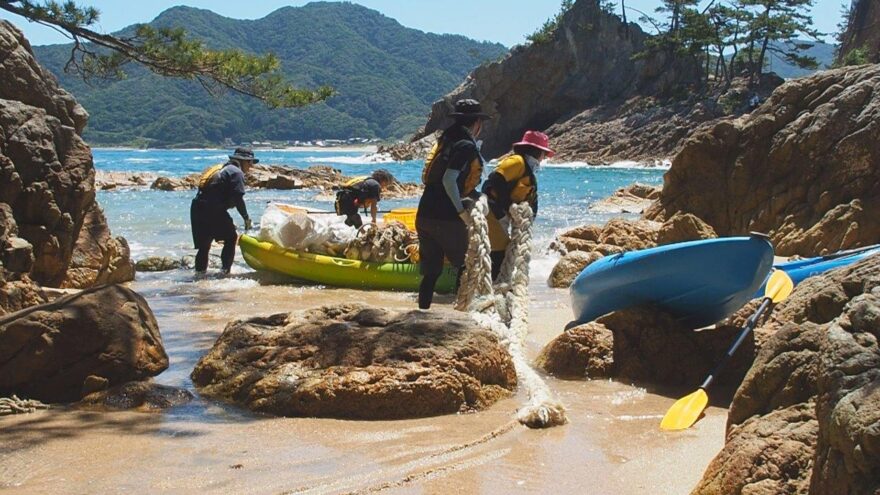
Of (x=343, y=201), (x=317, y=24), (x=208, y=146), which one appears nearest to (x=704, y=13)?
(x=343, y=201)

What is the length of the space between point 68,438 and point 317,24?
597ft

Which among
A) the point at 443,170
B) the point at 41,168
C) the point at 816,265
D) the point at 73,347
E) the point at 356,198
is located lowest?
the point at 73,347

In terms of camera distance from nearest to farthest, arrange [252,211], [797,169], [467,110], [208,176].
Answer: [467,110] → [208,176] → [797,169] → [252,211]

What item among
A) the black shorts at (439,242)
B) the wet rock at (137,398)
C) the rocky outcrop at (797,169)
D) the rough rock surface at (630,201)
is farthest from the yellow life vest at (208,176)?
the rough rock surface at (630,201)

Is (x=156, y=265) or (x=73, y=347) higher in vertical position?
(x=73, y=347)

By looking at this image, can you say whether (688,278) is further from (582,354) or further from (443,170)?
(443,170)

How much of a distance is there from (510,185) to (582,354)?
1540 millimetres

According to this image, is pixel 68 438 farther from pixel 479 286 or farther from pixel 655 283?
pixel 655 283

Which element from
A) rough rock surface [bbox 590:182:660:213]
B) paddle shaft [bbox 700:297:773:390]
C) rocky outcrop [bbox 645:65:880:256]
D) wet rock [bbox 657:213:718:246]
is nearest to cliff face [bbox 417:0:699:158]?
rough rock surface [bbox 590:182:660:213]

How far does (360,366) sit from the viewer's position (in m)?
4.41

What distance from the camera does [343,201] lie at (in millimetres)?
10008

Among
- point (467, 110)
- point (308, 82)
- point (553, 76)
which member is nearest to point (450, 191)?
point (467, 110)

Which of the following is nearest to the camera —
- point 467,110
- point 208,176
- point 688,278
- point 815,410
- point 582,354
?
point 815,410

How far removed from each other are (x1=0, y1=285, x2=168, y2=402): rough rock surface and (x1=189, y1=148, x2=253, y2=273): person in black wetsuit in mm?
4371
